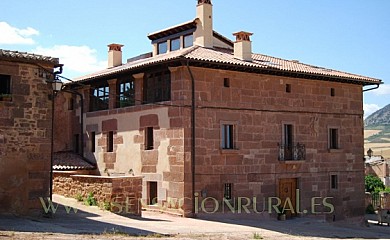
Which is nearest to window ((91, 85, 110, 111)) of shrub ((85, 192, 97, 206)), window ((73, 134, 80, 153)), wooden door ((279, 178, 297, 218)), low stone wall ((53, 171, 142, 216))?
window ((73, 134, 80, 153))

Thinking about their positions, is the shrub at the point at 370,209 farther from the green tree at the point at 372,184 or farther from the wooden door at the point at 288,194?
the wooden door at the point at 288,194

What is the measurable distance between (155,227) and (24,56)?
6225mm

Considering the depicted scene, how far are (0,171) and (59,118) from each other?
1119 centimetres

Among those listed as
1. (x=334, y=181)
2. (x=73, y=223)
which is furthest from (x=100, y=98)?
(x=334, y=181)

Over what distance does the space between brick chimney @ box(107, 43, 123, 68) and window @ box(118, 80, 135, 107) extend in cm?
425

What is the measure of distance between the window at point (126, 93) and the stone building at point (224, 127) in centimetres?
4

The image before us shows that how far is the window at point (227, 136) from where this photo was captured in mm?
18906

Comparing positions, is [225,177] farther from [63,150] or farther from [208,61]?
[63,150]

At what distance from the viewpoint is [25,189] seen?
14367 millimetres

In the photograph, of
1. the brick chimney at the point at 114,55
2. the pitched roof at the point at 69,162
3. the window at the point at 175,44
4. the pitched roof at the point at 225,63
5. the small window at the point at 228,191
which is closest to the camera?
the pitched roof at the point at 225,63

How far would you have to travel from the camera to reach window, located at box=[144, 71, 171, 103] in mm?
18641

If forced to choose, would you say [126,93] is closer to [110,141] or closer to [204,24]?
[110,141]

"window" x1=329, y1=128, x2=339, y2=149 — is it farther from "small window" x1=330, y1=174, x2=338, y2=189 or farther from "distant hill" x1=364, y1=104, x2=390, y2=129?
"distant hill" x1=364, y1=104, x2=390, y2=129

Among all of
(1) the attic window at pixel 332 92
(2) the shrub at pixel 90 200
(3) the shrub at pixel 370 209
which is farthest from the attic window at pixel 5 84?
(3) the shrub at pixel 370 209
